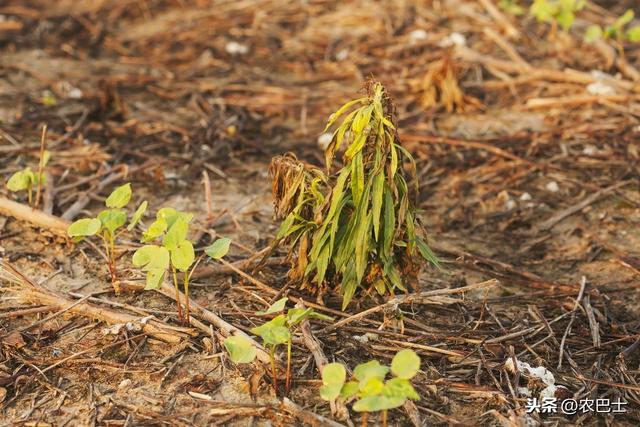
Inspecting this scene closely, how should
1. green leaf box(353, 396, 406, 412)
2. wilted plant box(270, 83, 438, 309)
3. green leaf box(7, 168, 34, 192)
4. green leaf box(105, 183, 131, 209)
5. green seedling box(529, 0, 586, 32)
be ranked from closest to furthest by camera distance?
green leaf box(353, 396, 406, 412) < wilted plant box(270, 83, 438, 309) < green leaf box(105, 183, 131, 209) < green leaf box(7, 168, 34, 192) < green seedling box(529, 0, 586, 32)

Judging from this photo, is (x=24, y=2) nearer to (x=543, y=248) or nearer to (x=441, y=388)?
(x=543, y=248)

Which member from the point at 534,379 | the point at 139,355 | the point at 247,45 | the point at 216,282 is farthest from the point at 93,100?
the point at 534,379

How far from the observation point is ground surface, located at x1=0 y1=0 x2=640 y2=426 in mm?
2523

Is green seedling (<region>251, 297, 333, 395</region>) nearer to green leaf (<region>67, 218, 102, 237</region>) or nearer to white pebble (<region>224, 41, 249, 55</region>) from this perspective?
green leaf (<region>67, 218, 102, 237</region>)

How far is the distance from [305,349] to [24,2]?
5426mm

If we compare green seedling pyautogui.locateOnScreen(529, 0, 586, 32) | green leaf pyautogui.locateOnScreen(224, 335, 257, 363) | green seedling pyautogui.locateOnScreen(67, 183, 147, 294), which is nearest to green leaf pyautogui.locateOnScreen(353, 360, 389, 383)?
green leaf pyautogui.locateOnScreen(224, 335, 257, 363)

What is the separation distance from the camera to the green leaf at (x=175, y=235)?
8.55ft

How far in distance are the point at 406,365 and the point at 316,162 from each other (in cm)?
232

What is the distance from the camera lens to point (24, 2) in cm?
680

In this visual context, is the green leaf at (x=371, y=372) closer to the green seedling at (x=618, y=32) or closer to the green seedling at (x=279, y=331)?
the green seedling at (x=279, y=331)

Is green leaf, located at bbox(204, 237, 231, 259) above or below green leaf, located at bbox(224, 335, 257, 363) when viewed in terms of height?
above

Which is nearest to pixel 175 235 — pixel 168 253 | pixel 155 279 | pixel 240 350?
pixel 168 253

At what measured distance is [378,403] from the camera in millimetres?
2064

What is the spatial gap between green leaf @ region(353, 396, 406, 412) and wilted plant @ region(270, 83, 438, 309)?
2.26ft
